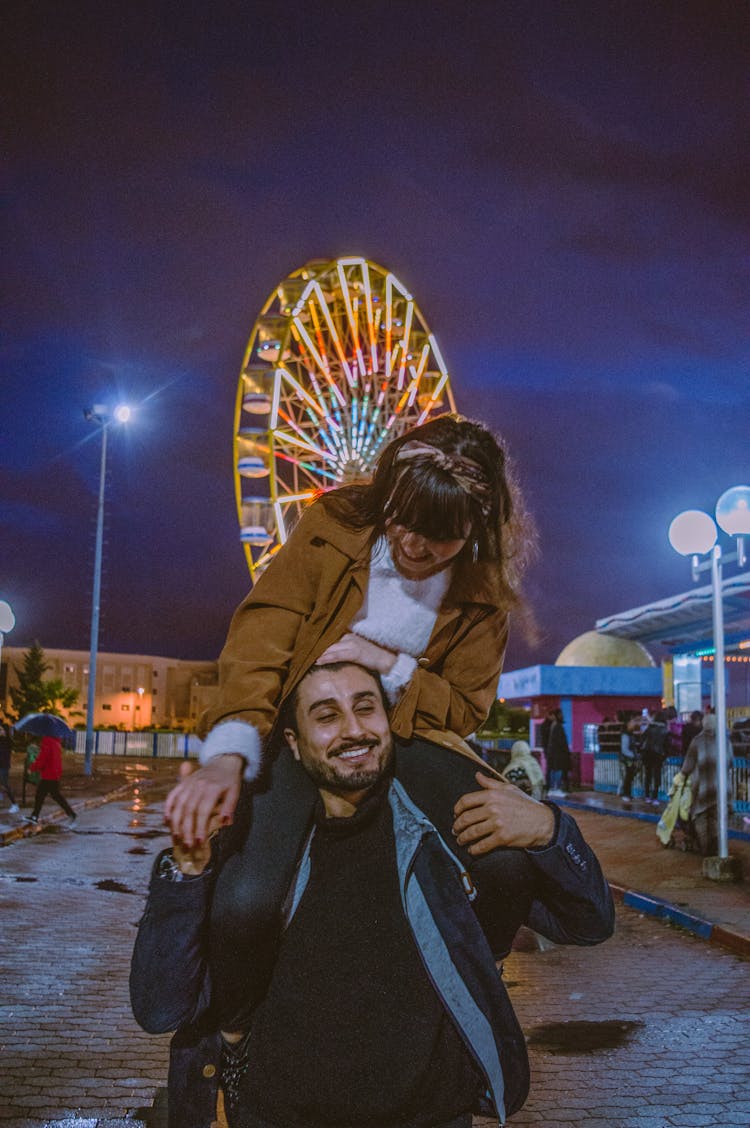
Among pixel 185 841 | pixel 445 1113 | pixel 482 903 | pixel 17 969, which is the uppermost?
pixel 185 841

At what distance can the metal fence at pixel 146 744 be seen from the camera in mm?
41844

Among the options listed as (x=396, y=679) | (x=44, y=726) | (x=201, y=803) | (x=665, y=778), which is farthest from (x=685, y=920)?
(x=665, y=778)

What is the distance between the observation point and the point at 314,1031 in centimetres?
211

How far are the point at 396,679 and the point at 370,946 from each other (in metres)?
0.63

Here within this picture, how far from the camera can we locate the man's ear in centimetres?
235

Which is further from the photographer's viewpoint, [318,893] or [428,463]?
[428,463]

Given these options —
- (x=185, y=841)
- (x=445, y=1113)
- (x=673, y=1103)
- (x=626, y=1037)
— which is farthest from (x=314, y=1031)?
(x=626, y=1037)

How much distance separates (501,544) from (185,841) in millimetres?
1130

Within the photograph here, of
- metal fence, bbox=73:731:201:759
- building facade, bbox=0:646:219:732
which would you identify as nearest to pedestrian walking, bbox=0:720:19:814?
metal fence, bbox=73:731:201:759

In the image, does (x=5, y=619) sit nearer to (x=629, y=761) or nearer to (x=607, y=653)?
(x=629, y=761)

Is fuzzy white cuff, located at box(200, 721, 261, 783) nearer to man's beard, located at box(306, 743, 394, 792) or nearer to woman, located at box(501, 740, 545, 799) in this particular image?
man's beard, located at box(306, 743, 394, 792)

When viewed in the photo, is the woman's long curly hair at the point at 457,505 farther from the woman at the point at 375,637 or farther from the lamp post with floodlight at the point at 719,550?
the lamp post with floodlight at the point at 719,550

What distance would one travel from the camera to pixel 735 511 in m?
10.4

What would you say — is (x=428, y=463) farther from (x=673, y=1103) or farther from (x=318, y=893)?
(x=673, y=1103)
